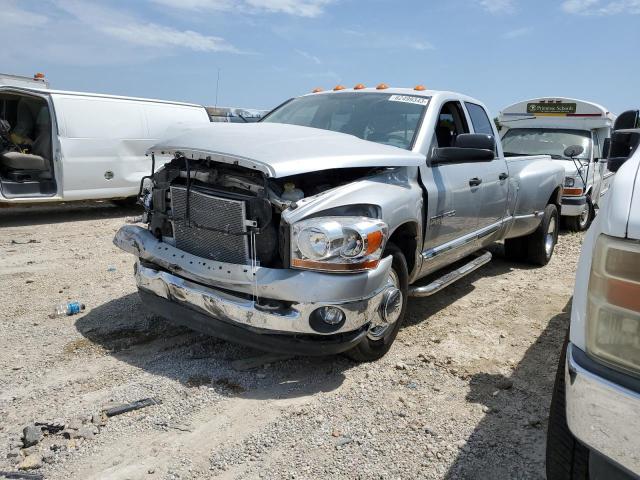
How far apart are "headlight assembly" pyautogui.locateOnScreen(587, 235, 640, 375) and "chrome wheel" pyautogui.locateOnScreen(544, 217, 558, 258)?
5.12 meters

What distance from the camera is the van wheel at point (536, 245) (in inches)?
254

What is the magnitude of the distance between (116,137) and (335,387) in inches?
268

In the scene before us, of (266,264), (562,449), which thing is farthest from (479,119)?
(562,449)

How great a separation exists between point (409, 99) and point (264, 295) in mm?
2300

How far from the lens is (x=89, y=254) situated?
20.7 feet

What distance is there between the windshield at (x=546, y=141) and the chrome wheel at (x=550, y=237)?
286 cm

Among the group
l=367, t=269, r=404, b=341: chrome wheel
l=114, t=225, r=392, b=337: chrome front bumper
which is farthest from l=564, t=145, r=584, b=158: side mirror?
l=114, t=225, r=392, b=337: chrome front bumper

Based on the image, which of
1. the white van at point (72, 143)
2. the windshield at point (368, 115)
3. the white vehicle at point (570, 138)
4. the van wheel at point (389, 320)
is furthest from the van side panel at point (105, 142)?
the white vehicle at point (570, 138)

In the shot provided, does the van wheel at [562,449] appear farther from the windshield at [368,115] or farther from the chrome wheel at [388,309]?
the windshield at [368,115]

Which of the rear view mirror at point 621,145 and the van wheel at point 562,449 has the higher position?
the rear view mirror at point 621,145

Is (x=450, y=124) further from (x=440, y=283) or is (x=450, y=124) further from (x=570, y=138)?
(x=570, y=138)

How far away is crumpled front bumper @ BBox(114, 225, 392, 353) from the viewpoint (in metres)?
2.99

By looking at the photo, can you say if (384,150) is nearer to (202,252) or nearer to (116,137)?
(202,252)

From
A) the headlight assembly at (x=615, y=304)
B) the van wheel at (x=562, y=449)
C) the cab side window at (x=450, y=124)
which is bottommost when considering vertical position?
the van wheel at (x=562, y=449)
